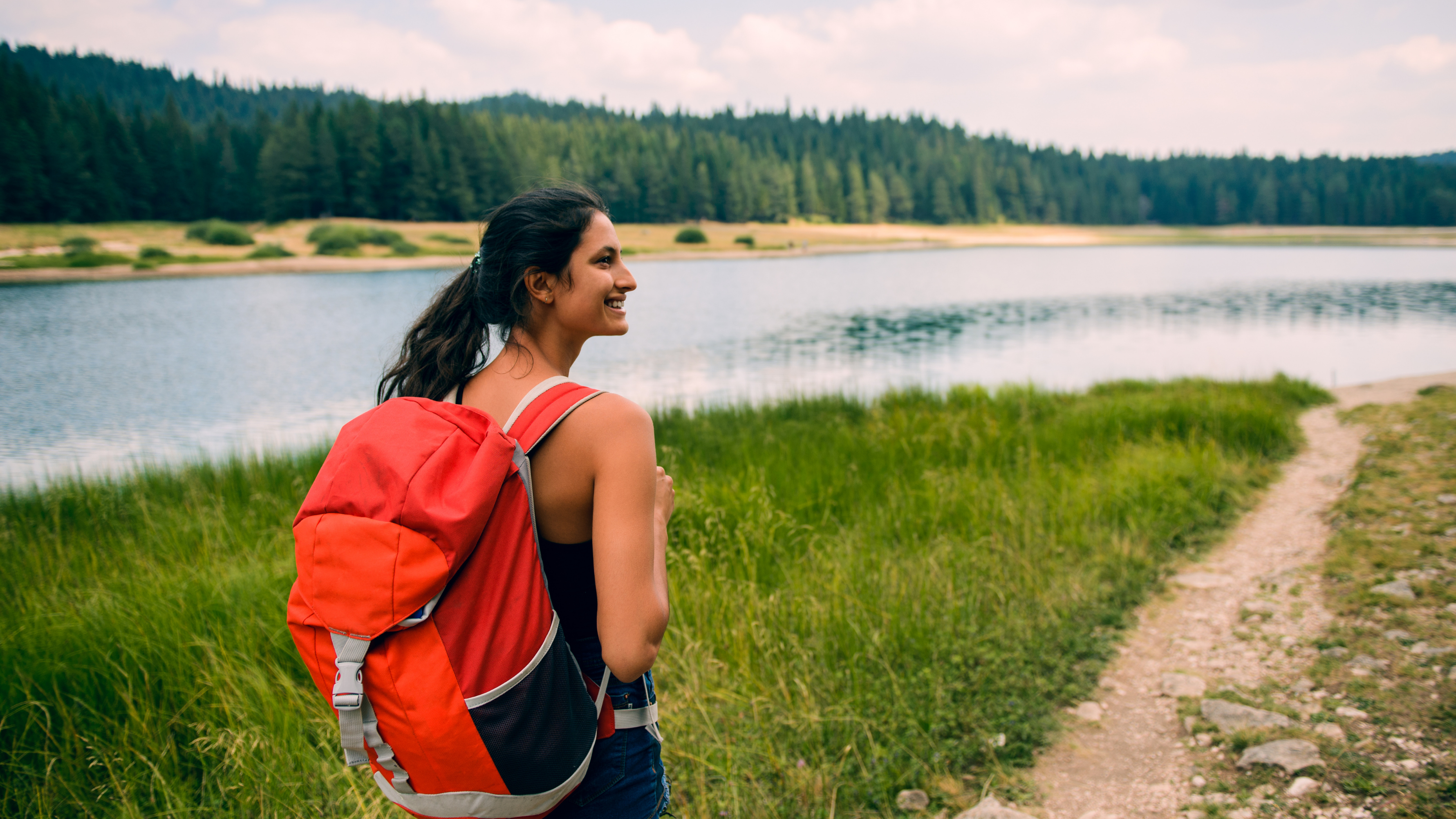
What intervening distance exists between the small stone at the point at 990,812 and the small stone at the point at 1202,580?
120 inches

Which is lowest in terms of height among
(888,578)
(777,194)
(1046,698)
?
(1046,698)

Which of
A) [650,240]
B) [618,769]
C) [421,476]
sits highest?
[650,240]

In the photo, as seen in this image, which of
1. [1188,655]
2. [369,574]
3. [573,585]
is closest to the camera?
[369,574]

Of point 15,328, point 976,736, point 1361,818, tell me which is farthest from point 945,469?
point 15,328

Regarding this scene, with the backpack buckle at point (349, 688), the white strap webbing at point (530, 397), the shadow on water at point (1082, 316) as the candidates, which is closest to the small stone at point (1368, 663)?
the white strap webbing at point (530, 397)

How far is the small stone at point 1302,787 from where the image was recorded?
3018 millimetres

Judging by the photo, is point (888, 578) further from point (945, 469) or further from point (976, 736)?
point (945, 469)

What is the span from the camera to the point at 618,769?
1604 millimetres

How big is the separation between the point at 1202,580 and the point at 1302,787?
2600 mm

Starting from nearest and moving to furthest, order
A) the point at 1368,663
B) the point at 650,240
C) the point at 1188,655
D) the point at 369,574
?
the point at 369,574, the point at 1368,663, the point at 1188,655, the point at 650,240

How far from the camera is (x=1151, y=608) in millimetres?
5023

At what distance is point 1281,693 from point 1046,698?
3.73 ft

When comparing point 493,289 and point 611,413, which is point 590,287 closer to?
point 493,289

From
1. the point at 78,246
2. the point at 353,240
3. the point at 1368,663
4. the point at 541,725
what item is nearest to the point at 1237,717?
the point at 1368,663
